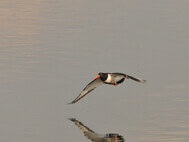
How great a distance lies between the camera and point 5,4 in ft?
186

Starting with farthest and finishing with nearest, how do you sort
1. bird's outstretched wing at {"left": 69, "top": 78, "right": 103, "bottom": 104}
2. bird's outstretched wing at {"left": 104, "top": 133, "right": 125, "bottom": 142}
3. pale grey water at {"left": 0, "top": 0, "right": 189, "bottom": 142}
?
bird's outstretched wing at {"left": 69, "top": 78, "right": 103, "bottom": 104} < pale grey water at {"left": 0, "top": 0, "right": 189, "bottom": 142} < bird's outstretched wing at {"left": 104, "top": 133, "right": 125, "bottom": 142}

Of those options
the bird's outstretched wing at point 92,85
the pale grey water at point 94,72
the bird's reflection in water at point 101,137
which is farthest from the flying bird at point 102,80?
the bird's reflection in water at point 101,137

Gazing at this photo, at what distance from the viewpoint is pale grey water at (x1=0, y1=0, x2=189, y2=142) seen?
72.0 feet

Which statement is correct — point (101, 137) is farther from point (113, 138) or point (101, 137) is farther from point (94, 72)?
point (94, 72)

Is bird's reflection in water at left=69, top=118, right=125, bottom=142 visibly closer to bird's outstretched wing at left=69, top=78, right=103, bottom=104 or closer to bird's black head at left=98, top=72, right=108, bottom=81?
bird's black head at left=98, top=72, right=108, bottom=81

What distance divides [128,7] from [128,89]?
2485 centimetres

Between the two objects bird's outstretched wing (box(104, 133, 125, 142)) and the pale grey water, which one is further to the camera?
the pale grey water

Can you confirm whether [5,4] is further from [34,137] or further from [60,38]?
[34,137]

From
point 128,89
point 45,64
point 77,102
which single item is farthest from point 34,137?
point 45,64

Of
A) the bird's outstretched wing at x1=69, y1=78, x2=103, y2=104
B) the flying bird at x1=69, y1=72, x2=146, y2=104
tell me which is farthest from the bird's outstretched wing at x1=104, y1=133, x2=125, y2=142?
the bird's outstretched wing at x1=69, y1=78, x2=103, y2=104

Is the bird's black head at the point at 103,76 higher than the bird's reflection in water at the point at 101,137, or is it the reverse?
the bird's black head at the point at 103,76

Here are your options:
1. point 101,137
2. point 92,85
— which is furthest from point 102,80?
point 101,137

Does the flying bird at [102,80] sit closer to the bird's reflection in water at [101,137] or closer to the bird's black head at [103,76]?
the bird's black head at [103,76]

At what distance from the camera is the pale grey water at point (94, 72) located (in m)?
22.0
